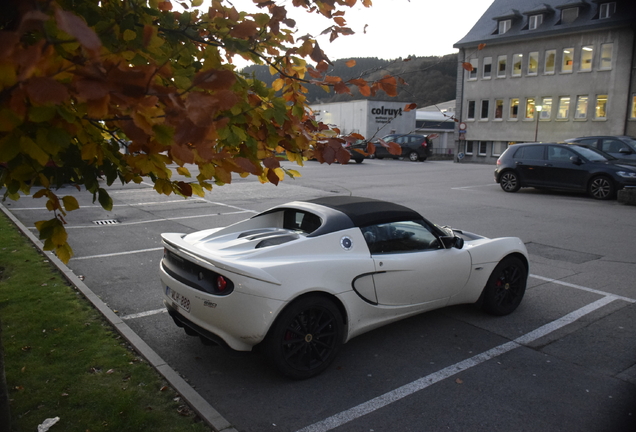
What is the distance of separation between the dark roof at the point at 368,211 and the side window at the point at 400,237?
0.17 feet

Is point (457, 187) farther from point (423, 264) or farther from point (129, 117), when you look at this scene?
point (129, 117)

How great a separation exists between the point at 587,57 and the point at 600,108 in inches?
155

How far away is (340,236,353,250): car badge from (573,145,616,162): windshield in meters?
14.0

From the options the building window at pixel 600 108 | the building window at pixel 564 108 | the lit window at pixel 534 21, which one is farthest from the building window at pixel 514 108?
the building window at pixel 600 108

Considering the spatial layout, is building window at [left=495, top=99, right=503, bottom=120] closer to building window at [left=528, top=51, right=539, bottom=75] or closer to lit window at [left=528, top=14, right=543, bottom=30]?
building window at [left=528, top=51, right=539, bottom=75]

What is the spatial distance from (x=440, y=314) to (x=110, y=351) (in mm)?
3461

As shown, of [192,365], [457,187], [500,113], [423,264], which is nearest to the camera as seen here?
[192,365]

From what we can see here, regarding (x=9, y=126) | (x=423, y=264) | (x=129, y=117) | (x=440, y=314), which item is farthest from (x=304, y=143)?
(x=440, y=314)

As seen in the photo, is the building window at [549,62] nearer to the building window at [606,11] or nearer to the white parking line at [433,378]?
the building window at [606,11]

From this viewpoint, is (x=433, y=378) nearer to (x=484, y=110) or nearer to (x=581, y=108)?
(x=581, y=108)

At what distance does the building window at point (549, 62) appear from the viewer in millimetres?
39688

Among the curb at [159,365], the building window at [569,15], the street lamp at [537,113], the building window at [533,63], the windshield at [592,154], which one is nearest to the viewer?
the curb at [159,365]

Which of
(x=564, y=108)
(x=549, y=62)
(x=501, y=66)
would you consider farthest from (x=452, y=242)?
(x=501, y=66)

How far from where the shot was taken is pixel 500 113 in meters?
43.2
